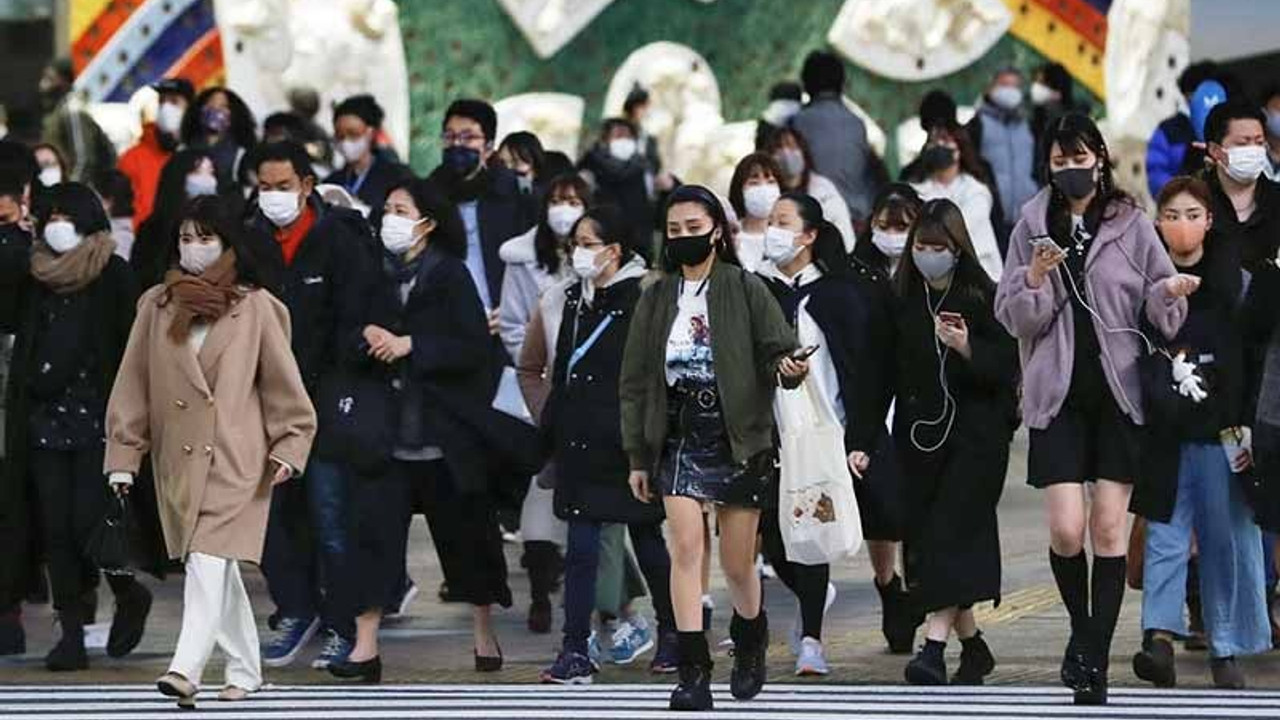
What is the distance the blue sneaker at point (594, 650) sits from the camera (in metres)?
13.1

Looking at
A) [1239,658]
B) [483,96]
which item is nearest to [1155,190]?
[1239,658]

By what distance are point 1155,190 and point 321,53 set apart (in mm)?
7004

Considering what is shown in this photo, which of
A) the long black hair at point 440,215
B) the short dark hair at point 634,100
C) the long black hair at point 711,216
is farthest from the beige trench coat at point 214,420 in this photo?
the short dark hair at point 634,100

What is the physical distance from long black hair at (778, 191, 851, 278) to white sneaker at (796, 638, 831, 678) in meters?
1.33

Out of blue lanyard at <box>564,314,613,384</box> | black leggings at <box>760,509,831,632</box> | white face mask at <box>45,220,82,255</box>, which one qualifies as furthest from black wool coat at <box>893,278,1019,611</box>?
white face mask at <box>45,220,82,255</box>

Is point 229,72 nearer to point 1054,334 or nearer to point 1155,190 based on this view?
point 1155,190

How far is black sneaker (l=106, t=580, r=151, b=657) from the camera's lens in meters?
13.9

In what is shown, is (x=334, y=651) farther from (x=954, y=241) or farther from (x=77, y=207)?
(x=954, y=241)

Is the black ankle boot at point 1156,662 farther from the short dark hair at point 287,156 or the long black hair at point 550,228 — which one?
the short dark hair at point 287,156

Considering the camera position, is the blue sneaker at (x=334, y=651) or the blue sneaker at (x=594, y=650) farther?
the blue sneaker at (x=334, y=651)

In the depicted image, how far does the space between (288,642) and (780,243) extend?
96.2 inches

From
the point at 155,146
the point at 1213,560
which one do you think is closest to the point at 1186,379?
the point at 1213,560

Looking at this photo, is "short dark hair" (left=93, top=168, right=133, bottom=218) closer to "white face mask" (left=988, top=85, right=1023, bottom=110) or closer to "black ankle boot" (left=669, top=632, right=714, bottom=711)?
"white face mask" (left=988, top=85, right=1023, bottom=110)

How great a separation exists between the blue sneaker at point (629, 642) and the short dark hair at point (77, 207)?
7.98 feet
